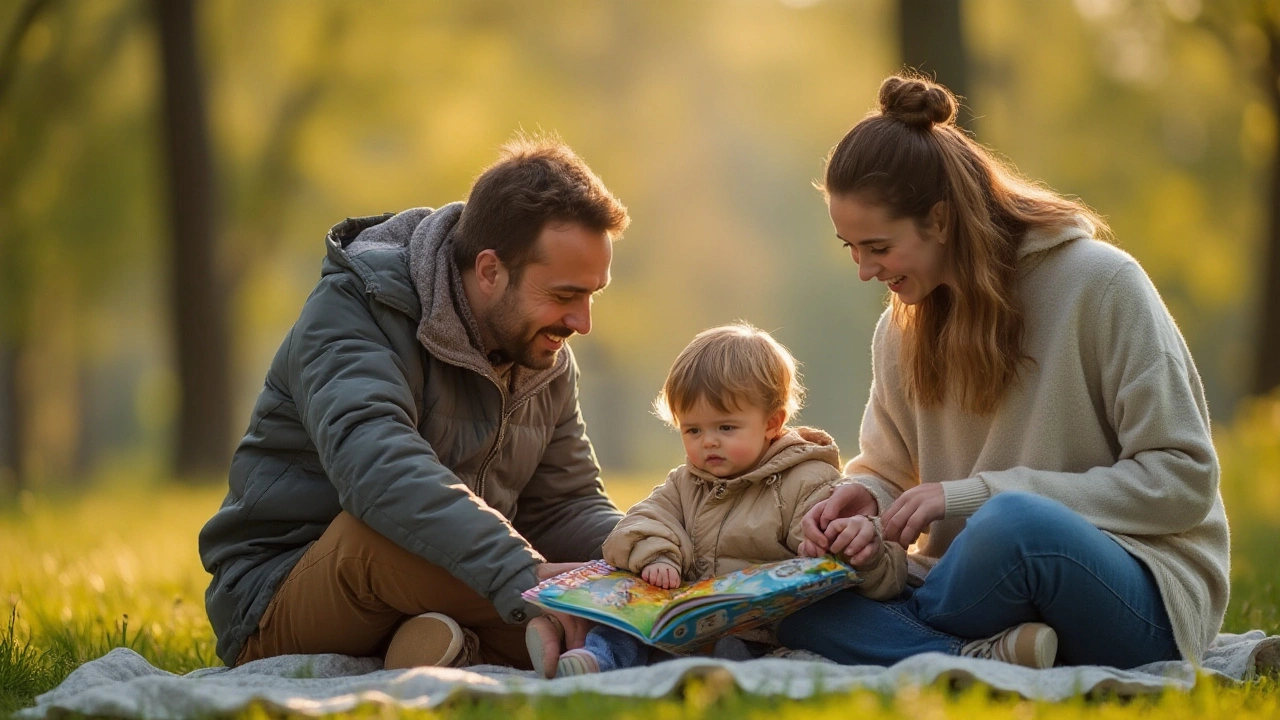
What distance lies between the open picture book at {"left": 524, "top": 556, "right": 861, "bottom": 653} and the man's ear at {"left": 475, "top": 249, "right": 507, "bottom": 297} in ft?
3.38

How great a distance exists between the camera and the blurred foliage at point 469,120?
45.8 ft

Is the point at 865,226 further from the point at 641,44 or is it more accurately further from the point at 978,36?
the point at 641,44

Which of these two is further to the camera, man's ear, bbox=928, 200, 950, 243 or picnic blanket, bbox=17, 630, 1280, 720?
man's ear, bbox=928, 200, 950, 243

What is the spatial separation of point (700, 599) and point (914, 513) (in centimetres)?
62

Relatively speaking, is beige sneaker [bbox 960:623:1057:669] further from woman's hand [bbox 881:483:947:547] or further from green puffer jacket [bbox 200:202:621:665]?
green puffer jacket [bbox 200:202:621:665]

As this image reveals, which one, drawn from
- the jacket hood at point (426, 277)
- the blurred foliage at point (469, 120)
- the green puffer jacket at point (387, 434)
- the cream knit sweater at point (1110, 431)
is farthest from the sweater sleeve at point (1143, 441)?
the blurred foliage at point (469, 120)

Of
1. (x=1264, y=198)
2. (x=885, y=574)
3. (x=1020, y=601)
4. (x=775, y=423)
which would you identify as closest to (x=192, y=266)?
(x=775, y=423)

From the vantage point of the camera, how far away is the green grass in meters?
2.83

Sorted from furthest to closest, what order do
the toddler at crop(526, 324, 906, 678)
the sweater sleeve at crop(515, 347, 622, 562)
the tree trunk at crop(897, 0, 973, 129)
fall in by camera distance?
the tree trunk at crop(897, 0, 973, 129) < the sweater sleeve at crop(515, 347, 622, 562) < the toddler at crop(526, 324, 906, 678)

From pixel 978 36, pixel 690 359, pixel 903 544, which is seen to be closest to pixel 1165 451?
pixel 903 544

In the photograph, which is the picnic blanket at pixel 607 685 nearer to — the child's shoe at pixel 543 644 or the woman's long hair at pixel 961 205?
the child's shoe at pixel 543 644

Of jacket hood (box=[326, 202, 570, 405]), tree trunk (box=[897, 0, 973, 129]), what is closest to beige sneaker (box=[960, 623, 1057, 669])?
jacket hood (box=[326, 202, 570, 405])

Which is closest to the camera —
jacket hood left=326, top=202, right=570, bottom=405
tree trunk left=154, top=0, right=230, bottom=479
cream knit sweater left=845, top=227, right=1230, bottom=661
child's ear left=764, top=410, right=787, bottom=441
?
cream knit sweater left=845, top=227, right=1230, bottom=661

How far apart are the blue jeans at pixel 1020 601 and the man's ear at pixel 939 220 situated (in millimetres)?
758
